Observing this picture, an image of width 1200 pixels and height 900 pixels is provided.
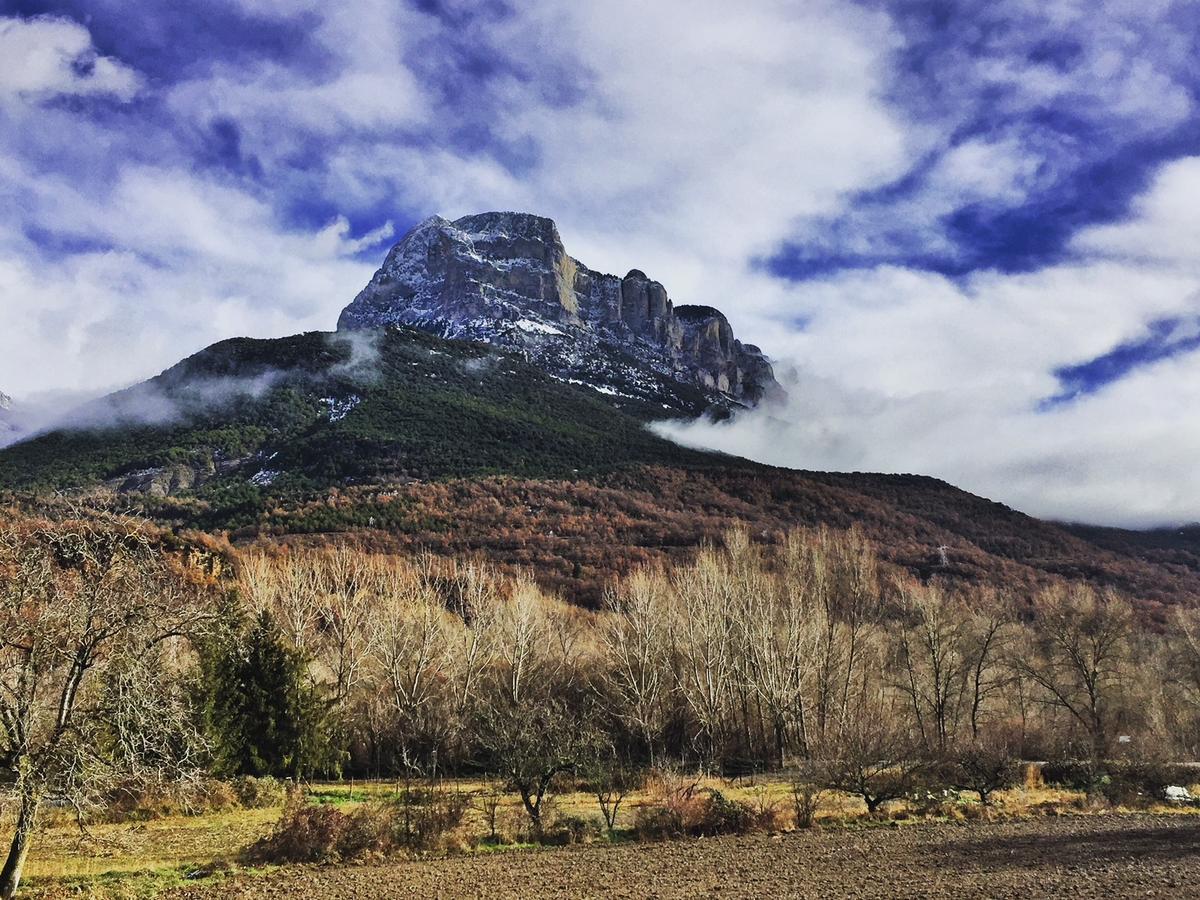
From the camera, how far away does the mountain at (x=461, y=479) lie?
305ft

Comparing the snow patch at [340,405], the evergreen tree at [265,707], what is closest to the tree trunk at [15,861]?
the evergreen tree at [265,707]

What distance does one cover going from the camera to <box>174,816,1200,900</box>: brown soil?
701 inches

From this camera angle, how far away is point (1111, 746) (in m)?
43.7

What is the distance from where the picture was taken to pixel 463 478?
358ft

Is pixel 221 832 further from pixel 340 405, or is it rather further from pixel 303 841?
pixel 340 405

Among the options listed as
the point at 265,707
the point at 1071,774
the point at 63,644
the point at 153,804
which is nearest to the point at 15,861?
the point at 63,644

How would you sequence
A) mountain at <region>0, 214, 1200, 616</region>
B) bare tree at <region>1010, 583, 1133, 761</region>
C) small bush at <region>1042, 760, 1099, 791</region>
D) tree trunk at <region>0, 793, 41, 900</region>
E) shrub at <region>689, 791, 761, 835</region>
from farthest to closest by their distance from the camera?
mountain at <region>0, 214, 1200, 616</region> < bare tree at <region>1010, 583, 1133, 761</region> < small bush at <region>1042, 760, 1099, 791</region> < shrub at <region>689, 791, 761, 835</region> < tree trunk at <region>0, 793, 41, 900</region>

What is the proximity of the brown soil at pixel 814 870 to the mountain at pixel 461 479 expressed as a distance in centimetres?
5600

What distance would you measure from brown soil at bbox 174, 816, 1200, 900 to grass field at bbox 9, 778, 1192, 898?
1491 mm

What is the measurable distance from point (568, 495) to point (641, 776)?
7291 centimetres

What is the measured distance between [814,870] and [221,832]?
18.9 m

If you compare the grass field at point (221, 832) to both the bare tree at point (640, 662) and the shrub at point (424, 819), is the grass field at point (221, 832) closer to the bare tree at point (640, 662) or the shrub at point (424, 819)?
the shrub at point (424, 819)

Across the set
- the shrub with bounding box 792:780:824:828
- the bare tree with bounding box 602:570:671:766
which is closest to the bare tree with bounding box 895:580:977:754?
the bare tree with bounding box 602:570:671:766

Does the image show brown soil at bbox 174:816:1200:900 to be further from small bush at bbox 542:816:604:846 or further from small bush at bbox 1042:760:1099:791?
small bush at bbox 1042:760:1099:791
